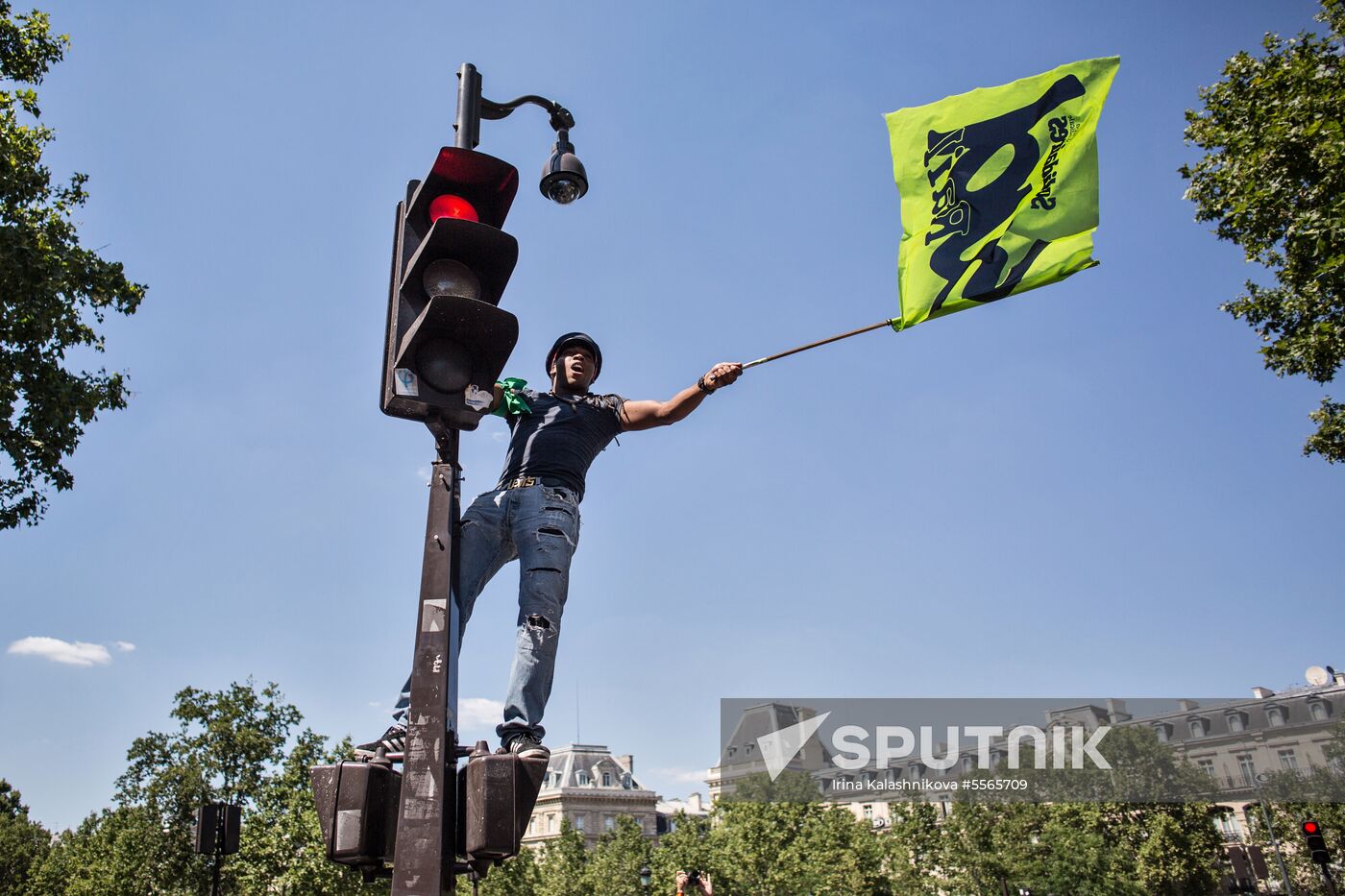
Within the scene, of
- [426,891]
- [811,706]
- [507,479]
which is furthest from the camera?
[811,706]

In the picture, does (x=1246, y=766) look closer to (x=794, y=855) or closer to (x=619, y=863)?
(x=794, y=855)

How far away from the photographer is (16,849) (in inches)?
2635

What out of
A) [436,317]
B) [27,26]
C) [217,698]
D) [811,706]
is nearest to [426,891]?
[436,317]

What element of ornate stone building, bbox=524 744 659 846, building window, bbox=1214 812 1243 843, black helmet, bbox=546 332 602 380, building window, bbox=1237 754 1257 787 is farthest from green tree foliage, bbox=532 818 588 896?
black helmet, bbox=546 332 602 380

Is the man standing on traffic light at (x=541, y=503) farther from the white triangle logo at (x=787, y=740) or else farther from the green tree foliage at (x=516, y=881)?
the white triangle logo at (x=787, y=740)

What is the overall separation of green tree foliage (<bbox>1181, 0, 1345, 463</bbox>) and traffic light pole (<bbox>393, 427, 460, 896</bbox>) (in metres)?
15.0

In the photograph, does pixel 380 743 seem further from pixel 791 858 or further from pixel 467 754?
pixel 791 858

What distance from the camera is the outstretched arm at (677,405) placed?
13.7ft

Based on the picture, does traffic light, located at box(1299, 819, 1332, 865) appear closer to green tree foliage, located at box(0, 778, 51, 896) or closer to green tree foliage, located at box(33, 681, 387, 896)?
green tree foliage, located at box(33, 681, 387, 896)

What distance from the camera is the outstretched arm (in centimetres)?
419

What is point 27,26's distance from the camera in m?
14.6

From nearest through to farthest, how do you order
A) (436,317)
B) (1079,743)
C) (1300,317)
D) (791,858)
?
(436,317), (1300,317), (791,858), (1079,743)


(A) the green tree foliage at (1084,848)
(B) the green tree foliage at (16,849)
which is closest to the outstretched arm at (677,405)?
(A) the green tree foliage at (1084,848)

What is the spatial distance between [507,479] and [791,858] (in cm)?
4946
